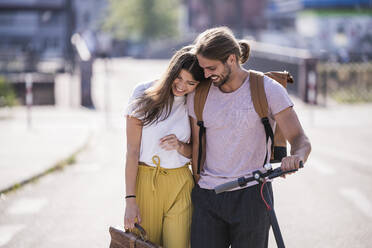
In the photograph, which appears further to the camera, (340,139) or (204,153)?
(340,139)

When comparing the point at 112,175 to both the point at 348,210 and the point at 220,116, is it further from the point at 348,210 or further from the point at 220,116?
the point at 220,116

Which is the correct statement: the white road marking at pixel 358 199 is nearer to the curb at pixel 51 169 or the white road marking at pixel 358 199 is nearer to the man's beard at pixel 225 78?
the man's beard at pixel 225 78

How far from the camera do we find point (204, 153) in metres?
3.04

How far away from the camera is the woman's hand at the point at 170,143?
10.1 feet

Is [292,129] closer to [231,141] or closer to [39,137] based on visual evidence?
[231,141]

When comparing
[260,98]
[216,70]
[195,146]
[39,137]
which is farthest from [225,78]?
[39,137]

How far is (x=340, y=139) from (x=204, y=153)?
31.4 feet

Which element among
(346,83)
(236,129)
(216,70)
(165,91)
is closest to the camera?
(216,70)

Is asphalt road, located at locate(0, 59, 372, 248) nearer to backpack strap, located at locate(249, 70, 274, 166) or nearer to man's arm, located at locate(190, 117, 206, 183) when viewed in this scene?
man's arm, located at locate(190, 117, 206, 183)

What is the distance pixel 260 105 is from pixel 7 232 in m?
3.74

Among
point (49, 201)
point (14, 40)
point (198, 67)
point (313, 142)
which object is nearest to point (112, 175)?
point (49, 201)

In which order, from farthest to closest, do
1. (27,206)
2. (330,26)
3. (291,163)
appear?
1. (330,26)
2. (27,206)
3. (291,163)

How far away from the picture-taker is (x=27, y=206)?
21.9ft

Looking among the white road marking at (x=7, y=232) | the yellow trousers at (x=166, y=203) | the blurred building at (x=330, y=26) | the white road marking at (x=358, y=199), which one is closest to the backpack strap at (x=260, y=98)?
the yellow trousers at (x=166, y=203)
